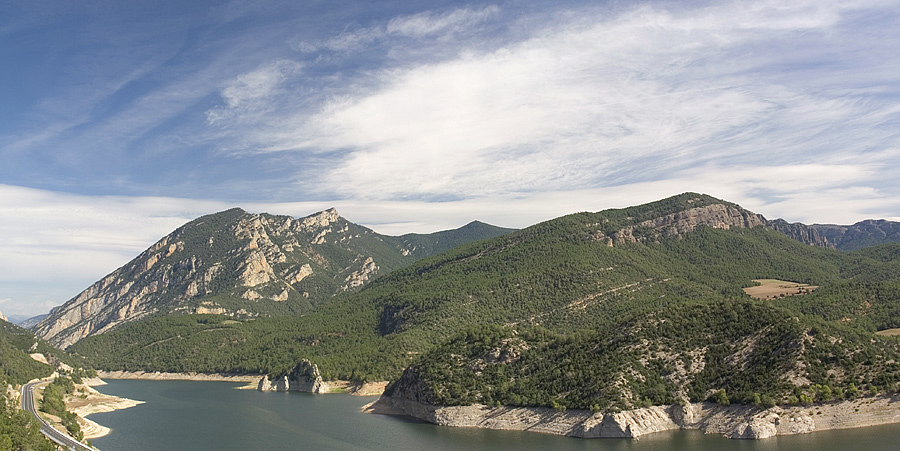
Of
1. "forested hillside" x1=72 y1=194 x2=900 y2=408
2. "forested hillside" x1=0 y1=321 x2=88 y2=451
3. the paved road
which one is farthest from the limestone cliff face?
the paved road

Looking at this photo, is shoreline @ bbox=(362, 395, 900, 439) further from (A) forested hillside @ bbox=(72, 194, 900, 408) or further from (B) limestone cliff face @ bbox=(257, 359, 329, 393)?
(B) limestone cliff face @ bbox=(257, 359, 329, 393)

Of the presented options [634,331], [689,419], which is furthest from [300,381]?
[689,419]

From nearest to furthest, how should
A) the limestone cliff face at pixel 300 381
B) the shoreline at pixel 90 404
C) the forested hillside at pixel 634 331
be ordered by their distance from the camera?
Answer: the forested hillside at pixel 634 331
the shoreline at pixel 90 404
the limestone cliff face at pixel 300 381

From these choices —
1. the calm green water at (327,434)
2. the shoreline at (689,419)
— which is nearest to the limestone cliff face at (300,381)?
the calm green water at (327,434)

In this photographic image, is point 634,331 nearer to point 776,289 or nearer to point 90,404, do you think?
point 776,289

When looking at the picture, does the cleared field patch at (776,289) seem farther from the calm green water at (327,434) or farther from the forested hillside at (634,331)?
the calm green water at (327,434)

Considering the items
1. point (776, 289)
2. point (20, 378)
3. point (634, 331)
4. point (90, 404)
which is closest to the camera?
point (634, 331)
